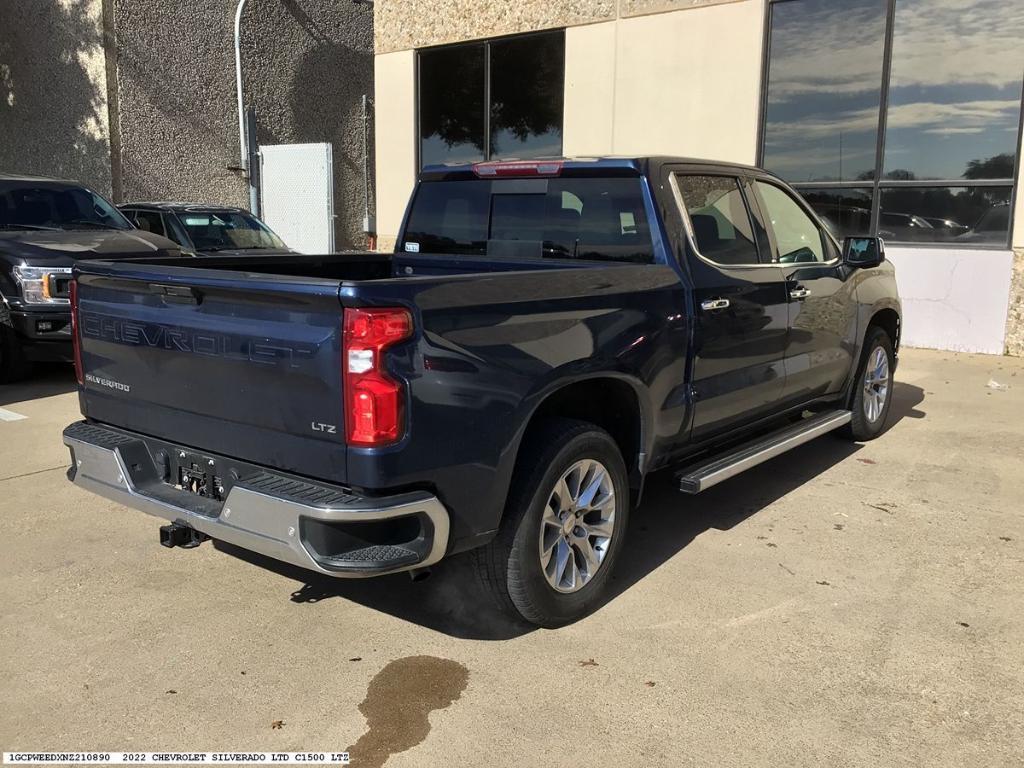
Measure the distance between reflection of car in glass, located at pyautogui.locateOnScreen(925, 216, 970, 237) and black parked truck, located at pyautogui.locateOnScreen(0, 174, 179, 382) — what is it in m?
8.33

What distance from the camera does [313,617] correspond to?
3.83 metres

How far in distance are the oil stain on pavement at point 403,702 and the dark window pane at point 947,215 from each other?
8975 millimetres

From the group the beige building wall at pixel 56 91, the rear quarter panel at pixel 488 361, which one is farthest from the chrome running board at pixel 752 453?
the beige building wall at pixel 56 91

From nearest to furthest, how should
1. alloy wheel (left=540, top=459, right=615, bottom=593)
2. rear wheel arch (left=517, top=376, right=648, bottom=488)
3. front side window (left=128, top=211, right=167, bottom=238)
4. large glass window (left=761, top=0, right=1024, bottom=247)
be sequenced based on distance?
alloy wheel (left=540, top=459, right=615, bottom=593) < rear wheel arch (left=517, top=376, right=648, bottom=488) < large glass window (left=761, top=0, right=1024, bottom=247) < front side window (left=128, top=211, right=167, bottom=238)

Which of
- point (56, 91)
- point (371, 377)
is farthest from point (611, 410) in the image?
point (56, 91)

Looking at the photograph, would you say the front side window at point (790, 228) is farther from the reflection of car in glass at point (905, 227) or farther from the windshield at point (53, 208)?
the windshield at point (53, 208)

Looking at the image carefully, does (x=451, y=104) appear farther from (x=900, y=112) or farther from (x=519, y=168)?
(x=519, y=168)

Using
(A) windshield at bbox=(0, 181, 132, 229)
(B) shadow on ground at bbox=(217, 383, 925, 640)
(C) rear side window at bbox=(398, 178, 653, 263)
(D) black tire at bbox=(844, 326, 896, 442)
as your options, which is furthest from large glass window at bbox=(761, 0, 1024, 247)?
(A) windshield at bbox=(0, 181, 132, 229)

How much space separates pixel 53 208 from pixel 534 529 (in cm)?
775

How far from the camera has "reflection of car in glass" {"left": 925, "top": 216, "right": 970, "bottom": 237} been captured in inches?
400

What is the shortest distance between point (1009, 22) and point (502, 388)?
30.2 ft

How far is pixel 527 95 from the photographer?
1305cm

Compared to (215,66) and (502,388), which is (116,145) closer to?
(215,66)

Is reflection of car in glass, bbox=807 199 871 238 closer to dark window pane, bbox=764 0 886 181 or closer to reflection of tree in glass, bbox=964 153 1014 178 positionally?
dark window pane, bbox=764 0 886 181
